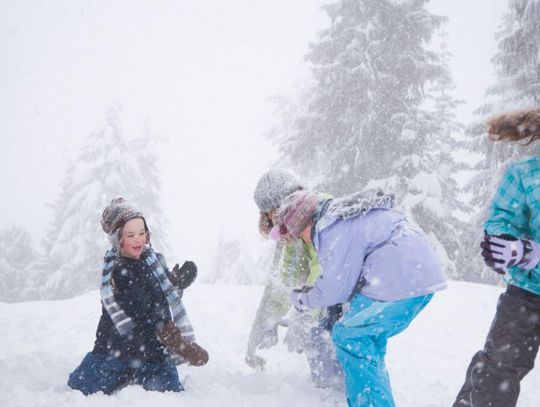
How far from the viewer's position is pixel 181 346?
313 centimetres

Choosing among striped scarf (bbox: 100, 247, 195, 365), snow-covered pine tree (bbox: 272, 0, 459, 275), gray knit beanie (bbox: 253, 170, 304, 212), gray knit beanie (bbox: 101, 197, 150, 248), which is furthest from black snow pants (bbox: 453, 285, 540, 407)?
snow-covered pine tree (bbox: 272, 0, 459, 275)

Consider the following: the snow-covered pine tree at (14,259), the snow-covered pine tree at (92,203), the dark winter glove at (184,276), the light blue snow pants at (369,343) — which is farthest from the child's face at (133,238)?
the snow-covered pine tree at (14,259)

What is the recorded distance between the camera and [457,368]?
4.56 meters

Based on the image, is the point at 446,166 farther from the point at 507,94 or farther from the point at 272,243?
the point at 272,243

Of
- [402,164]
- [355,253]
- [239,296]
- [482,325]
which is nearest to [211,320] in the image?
[239,296]

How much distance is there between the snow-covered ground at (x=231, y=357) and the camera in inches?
117

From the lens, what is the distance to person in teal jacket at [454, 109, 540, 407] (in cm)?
229

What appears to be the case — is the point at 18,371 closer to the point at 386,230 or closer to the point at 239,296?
the point at 386,230

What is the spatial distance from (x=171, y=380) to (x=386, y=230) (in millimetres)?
2125

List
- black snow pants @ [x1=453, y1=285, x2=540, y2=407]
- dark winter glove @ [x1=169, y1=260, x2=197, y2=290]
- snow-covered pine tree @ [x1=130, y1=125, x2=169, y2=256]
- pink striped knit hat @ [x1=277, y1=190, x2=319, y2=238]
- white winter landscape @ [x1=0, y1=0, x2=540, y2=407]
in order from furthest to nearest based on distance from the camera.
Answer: snow-covered pine tree @ [x1=130, y1=125, x2=169, y2=256] < dark winter glove @ [x1=169, y1=260, x2=197, y2=290] < white winter landscape @ [x1=0, y1=0, x2=540, y2=407] < pink striped knit hat @ [x1=277, y1=190, x2=319, y2=238] < black snow pants @ [x1=453, y1=285, x2=540, y2=407]

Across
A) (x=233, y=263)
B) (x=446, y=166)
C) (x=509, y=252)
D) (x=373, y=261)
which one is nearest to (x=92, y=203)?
(x=233, y=263)

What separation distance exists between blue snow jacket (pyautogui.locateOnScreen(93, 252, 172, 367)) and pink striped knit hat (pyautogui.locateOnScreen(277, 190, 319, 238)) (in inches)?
53.7

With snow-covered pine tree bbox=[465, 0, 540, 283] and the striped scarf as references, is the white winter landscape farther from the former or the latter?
the striped scarf

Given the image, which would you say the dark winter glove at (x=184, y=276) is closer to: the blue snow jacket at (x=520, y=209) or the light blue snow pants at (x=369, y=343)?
the light blue snow pants at (x=369, y=343)
